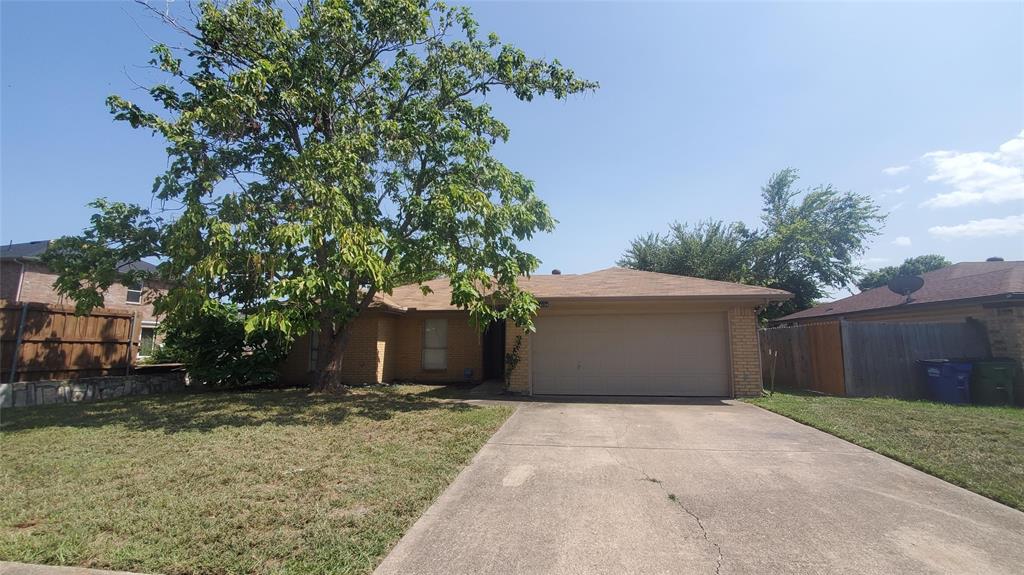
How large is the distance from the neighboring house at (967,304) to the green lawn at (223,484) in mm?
11499

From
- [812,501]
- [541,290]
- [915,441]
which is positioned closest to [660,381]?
[541,290]

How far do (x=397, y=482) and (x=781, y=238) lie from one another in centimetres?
2732

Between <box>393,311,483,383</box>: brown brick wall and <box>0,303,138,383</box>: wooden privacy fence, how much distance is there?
22.6ft

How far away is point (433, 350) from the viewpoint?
1493 cm

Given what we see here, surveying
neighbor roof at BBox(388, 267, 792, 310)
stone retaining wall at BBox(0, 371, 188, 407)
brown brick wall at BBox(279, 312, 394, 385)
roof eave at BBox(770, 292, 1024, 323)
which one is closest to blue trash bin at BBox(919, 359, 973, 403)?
roof eave at BBox(770, 292, 1024, 323)

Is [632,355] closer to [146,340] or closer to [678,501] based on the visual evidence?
[678,501]

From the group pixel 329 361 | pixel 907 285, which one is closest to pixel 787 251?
pixel 907 285

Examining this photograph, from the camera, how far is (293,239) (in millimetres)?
7473

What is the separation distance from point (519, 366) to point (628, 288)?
3345 millimetres

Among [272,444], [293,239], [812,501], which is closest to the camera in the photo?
[812,501]

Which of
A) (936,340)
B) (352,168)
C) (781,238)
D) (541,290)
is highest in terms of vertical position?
(781,238)

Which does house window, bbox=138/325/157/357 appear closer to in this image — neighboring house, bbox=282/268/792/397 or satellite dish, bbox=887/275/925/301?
neighboring house, bbox=282/268/792/397

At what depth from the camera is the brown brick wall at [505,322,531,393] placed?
11.6 meters

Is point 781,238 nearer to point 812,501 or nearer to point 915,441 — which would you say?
point 915,441
